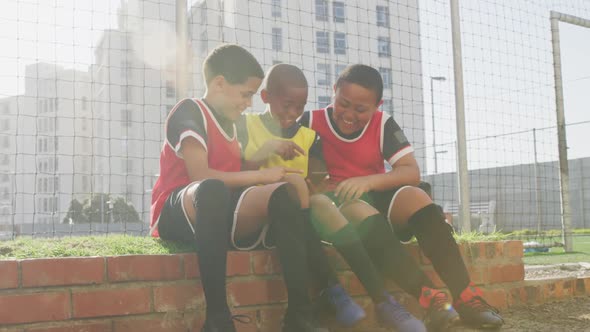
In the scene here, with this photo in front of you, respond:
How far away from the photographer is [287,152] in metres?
2.19

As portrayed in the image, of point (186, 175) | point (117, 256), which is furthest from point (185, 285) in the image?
point (186, 175)

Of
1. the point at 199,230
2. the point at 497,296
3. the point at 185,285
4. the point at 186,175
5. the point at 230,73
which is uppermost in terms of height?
the point at 230,73

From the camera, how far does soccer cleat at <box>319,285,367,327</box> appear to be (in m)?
1.93

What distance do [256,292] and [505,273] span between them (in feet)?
4.35

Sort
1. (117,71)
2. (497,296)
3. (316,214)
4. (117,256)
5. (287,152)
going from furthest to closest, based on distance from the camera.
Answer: (117,71), (497,296), (287,152), (316,214), (117,256)

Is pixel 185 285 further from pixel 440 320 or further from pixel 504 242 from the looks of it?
pixel 504 242

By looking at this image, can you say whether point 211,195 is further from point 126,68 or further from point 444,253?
point 126,68

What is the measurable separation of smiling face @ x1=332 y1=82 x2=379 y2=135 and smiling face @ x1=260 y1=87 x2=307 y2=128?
0.52 ft

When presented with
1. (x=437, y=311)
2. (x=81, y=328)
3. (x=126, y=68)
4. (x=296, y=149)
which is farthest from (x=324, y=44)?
(x=81, y=328)

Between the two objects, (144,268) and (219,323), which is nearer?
(219,323)

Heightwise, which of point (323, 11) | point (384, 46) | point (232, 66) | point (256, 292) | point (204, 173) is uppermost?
point (384, 46)

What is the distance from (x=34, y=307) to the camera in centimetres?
176

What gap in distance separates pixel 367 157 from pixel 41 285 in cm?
130

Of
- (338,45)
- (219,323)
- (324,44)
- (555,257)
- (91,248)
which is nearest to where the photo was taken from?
(219,323)
